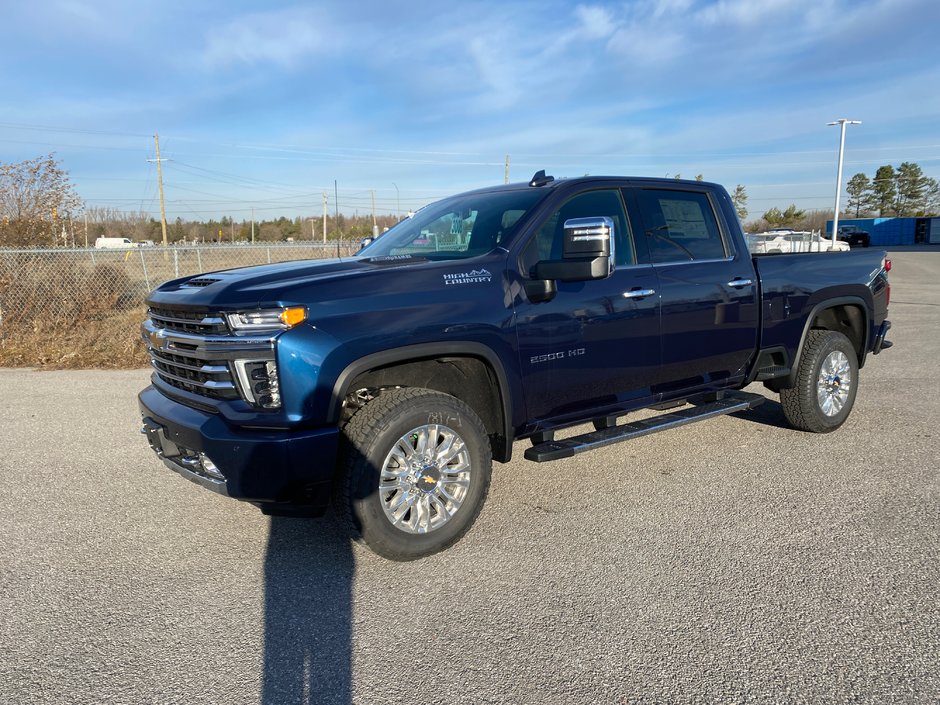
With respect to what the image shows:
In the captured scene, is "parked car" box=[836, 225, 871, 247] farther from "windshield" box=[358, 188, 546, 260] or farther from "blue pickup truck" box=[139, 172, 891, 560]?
"windshield" box=[358, 188, 546, 260]

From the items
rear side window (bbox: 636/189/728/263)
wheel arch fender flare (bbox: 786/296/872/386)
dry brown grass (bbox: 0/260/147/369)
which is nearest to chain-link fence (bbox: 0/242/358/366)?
dry brown grass (bbox: 0/260/147/369)

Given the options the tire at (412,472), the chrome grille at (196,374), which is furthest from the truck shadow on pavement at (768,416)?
the chrome grille at (196,374)

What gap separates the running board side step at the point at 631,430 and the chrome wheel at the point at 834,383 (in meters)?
0.69

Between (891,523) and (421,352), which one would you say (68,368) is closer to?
(421,352)

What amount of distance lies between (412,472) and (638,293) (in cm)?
185

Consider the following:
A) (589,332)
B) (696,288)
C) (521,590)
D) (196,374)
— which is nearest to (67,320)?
(196,374)

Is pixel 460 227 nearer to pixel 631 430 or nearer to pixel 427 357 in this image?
pixel 427 357

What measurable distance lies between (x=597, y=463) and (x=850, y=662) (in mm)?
2574

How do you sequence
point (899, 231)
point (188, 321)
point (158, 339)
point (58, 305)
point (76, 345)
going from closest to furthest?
point (188, 321)
point (158, 339)
point (76, 345)
point (58, 305)
point (899, 231)

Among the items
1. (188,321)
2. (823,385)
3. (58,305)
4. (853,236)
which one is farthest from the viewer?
(853,236)

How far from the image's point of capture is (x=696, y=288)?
4.73 metres

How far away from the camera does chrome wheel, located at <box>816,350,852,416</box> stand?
564cm

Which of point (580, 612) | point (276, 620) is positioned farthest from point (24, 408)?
point (580, 612)

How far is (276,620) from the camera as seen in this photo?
10.2ft
